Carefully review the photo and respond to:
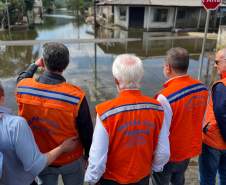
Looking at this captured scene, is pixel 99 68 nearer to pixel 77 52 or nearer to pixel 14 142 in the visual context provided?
pixel 77 52

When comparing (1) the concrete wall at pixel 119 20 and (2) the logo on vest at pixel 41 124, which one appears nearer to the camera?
(2) the logo on vest at pixel 41 124

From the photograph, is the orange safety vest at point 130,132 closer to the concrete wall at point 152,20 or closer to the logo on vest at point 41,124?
the logo on vest at point 41,124

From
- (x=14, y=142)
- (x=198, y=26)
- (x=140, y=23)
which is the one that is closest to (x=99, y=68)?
(x=14, y=142)

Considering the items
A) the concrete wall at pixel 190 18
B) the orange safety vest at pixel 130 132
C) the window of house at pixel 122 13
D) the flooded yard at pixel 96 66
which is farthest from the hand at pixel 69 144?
the window of house at pixel 122 13

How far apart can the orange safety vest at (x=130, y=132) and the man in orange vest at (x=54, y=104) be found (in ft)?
0.92

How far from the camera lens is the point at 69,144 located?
1992mm

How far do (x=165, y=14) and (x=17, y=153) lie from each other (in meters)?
25.4

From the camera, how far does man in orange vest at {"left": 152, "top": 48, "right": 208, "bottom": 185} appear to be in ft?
6.78

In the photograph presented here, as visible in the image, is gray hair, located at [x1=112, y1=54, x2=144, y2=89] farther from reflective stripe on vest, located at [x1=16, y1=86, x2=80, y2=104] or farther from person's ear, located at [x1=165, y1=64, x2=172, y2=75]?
person's ear, located at [x1=165, y1=64, x2=172, y2=75]

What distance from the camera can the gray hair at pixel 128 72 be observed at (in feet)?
5.72

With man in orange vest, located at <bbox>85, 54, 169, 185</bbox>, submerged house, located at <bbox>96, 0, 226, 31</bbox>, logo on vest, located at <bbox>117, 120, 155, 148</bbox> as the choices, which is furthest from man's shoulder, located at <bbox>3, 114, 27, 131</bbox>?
submerged house, located at <bbox>96, 0, 226, 31</bbox>

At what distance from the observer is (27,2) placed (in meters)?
31.2

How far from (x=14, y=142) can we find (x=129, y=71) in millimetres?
870

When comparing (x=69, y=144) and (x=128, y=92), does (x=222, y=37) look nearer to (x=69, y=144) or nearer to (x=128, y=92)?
(x=128, y=92)
